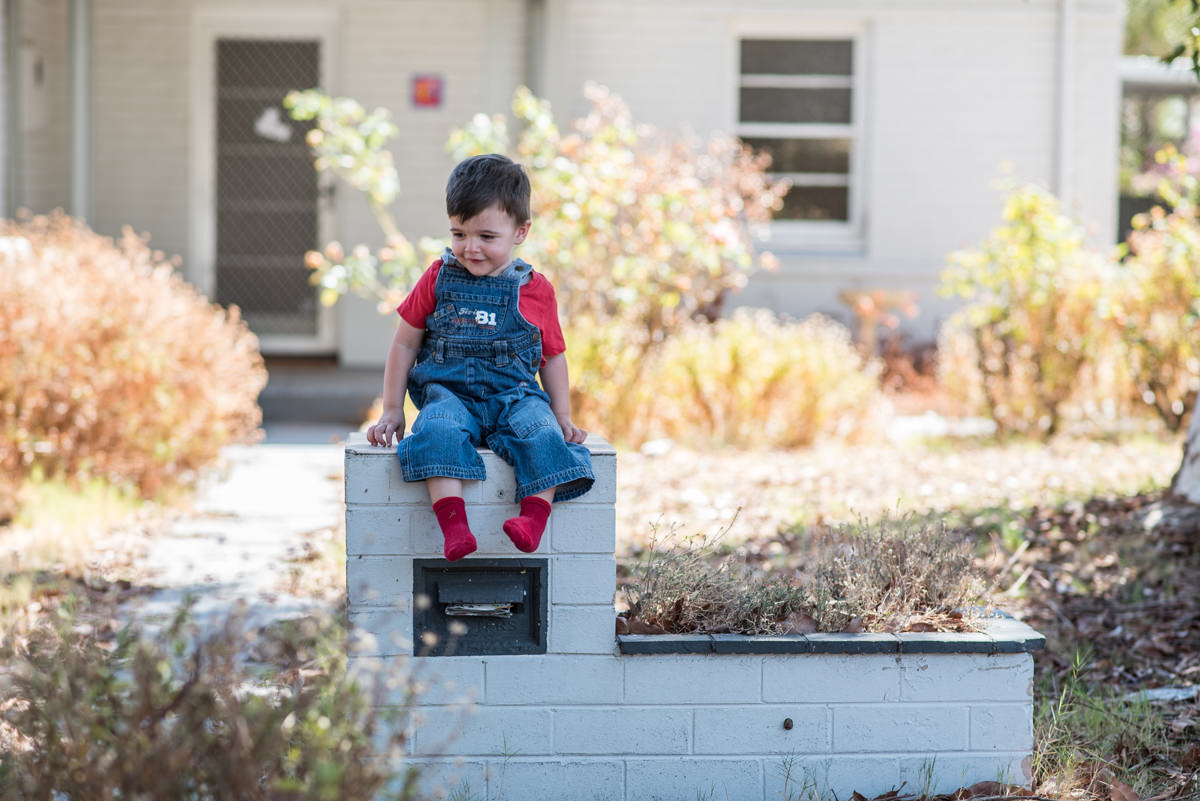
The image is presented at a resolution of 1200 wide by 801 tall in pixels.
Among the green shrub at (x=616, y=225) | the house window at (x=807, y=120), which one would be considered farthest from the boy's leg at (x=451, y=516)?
the house window at (x=807, y=120)

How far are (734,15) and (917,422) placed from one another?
12.6ft

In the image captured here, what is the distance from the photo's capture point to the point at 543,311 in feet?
10.4

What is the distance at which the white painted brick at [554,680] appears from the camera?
297 cm

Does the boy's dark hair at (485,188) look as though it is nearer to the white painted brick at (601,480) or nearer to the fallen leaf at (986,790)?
the white painted brick at (601,480)

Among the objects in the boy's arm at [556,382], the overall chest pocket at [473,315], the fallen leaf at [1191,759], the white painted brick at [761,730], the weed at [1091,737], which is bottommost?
the fallen leaf at [1191,759]

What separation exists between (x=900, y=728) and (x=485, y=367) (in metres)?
1.25

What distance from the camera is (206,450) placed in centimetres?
676

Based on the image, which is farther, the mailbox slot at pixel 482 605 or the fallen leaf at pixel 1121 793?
the fallen leaf at pixel 1121 793

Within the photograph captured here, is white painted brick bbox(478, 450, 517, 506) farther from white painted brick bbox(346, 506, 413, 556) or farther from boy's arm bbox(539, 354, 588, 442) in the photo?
boy's arm bbox(539, 354, 588, 442)

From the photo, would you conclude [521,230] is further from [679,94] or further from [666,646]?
[679,94]

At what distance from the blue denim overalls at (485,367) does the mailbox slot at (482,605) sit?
215 mm

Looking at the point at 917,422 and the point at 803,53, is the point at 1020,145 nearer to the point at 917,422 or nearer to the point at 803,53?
the point at 803,53

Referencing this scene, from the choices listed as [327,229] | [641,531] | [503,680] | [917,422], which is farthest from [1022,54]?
[503,680]

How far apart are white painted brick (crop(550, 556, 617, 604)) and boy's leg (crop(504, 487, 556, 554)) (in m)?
0.12
